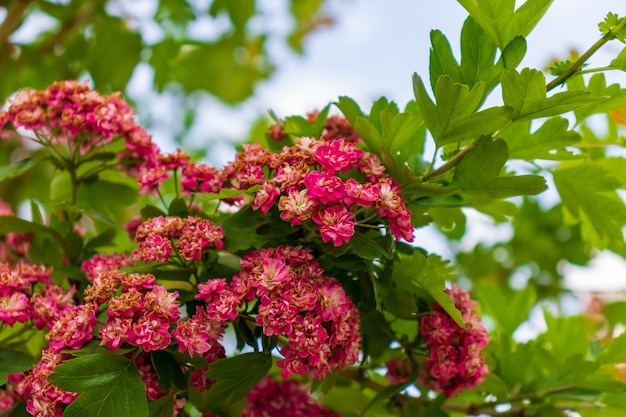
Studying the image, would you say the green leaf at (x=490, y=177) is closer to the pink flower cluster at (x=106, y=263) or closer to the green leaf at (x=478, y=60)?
the green leaf at (x=478, y=60)

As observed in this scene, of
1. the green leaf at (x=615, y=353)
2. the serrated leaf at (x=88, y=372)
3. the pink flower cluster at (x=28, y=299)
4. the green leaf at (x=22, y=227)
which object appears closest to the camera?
the serrated leaf at (x=88, y=372)

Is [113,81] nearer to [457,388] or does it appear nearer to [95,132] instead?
[95,132]

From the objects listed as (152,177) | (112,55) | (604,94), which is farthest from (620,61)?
(112,55)

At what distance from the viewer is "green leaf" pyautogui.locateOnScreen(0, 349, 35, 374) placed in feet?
2.35

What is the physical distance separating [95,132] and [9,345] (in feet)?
0.83

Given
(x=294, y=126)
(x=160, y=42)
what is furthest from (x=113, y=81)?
(x=294, y=126)

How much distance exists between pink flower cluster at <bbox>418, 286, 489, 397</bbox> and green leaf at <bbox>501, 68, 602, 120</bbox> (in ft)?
0.65

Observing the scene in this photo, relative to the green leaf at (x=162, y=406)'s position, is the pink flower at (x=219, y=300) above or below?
above

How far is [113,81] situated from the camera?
4.91 feet

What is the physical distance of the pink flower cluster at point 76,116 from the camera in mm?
857

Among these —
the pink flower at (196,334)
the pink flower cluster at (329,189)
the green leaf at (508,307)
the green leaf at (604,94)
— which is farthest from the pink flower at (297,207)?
the green leaf at (508,307)

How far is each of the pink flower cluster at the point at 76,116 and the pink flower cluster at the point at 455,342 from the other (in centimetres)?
35

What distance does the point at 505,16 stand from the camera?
2.27 ft

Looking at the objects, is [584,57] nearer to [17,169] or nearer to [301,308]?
[301,308]
